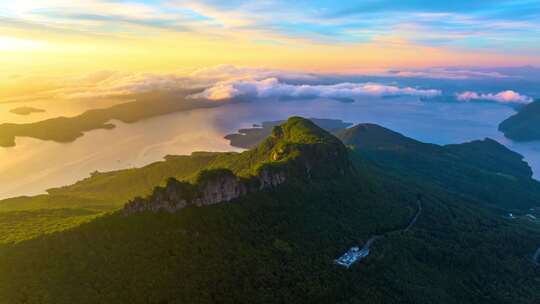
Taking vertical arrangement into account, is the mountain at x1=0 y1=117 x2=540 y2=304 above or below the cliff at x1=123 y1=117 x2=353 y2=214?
below

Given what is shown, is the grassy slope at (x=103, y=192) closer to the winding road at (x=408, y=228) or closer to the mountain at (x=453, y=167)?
the winding road at (x=408, y=228)

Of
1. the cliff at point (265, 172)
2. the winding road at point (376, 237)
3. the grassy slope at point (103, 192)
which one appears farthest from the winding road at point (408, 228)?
the grassy slope at point (103, 192)

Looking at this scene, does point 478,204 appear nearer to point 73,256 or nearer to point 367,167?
point 367,167

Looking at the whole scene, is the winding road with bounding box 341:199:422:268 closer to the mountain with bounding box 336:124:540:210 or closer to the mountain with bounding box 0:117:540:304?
the mountain with bounding box 0:117:540:304

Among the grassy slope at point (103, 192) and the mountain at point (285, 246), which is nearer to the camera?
the mountain at point (285, 246)

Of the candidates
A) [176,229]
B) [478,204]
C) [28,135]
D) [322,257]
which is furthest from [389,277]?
[28,135]

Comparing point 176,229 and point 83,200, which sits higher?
point 176,229

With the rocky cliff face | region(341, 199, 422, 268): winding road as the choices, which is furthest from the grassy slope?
region(341, 199, 422, 268): winding road
